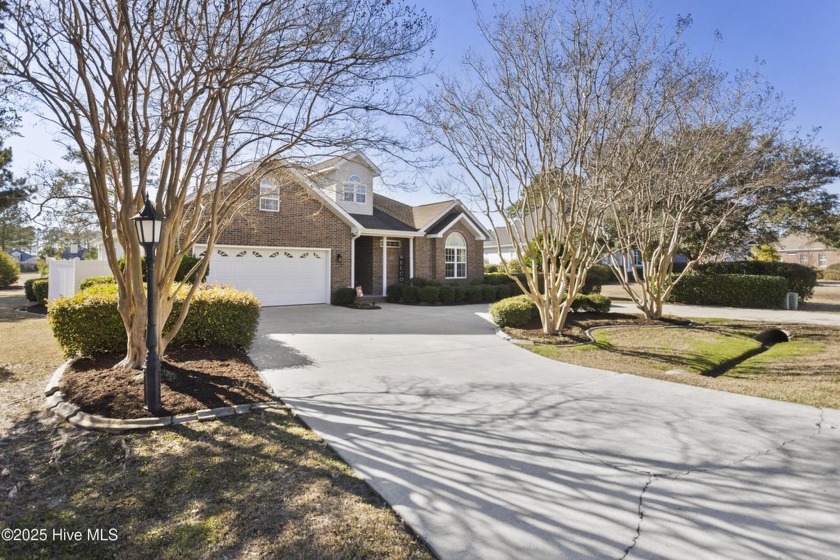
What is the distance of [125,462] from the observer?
145 inches

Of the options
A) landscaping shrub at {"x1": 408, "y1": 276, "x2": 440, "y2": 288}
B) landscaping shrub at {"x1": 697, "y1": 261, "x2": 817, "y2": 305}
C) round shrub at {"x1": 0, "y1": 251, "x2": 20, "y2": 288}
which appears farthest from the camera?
round shrub at {"x1": 0, "y1": 251, "x2": 20, "y2": 288}

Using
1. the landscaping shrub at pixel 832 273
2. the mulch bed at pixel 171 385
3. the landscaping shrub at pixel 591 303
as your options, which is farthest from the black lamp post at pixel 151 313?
the landscaping shrub at pixel 832 273

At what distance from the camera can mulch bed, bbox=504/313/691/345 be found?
1007 cm

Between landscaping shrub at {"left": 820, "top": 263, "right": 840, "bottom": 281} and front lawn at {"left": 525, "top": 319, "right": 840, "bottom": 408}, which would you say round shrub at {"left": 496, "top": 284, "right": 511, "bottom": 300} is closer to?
front lawn at {"left": 525, "top": 319, "right": 840, "bottom": 408}

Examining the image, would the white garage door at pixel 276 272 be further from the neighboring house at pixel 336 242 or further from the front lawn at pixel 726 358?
the front lawn at pixel 726 358

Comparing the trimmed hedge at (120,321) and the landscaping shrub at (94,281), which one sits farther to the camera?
the landscaping shrub at (94,281)

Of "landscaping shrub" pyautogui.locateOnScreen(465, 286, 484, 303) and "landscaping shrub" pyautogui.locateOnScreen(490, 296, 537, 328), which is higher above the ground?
"landscaping shrub" pyautogui.locateOnScreen(465, 286, 484, 303)

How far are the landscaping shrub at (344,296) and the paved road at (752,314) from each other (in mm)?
9559

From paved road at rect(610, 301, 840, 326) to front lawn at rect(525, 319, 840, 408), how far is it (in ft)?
5.40

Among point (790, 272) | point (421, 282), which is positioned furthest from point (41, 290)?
point (790, 272)

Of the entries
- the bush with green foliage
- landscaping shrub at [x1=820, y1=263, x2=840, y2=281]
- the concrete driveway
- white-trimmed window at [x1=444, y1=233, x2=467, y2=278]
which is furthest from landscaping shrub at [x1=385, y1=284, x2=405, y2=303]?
landscaping shrub at [x1=820, y1=263, x2=840, y2=281]

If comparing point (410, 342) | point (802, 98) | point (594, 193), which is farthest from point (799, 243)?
point (410, 342)

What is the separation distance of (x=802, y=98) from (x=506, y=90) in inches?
333

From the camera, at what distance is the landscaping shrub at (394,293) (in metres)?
18.5
